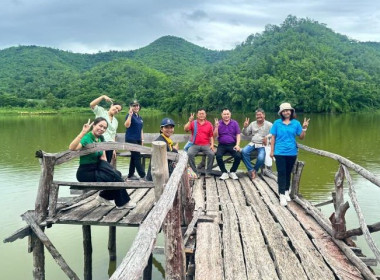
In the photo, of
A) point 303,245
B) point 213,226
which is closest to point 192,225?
point 213,226

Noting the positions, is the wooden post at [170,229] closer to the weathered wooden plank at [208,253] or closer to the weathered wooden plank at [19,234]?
the weathered wooden plank at [208,253]

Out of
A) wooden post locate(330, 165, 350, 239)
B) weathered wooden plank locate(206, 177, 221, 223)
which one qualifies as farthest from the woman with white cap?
wooden post locate(330, 165, 350, 239)

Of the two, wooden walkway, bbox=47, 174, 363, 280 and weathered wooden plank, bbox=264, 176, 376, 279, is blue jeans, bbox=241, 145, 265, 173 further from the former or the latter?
weathered wooden plank, bbox=264, 176, 376, 279

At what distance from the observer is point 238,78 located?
68875mm

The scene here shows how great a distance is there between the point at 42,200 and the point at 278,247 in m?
3.13

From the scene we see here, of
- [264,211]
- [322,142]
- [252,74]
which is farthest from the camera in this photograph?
[252,74]

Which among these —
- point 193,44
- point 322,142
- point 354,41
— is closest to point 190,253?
point 322,142

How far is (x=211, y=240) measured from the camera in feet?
14.4

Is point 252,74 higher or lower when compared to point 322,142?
higher

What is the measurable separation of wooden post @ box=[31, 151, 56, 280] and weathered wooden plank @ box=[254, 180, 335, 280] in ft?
10.4

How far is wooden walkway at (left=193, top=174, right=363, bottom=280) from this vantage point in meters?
3.63

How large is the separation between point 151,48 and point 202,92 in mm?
73698

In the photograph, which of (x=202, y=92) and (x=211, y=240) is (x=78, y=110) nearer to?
(x=202, y=92)

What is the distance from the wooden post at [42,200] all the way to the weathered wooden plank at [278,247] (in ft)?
9.57
